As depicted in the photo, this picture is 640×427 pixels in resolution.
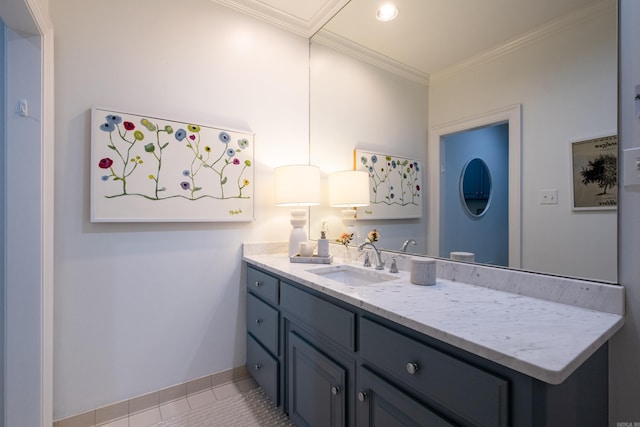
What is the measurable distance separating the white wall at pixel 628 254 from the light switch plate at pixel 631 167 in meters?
0.02

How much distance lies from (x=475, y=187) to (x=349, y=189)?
0.80m

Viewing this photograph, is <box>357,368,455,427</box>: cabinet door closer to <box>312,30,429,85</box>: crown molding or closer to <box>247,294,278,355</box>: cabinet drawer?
<box>247,294,278,355</box>: cabinet drawer

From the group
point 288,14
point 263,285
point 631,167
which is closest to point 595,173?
point 631,167

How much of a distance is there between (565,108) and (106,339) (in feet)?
7.71

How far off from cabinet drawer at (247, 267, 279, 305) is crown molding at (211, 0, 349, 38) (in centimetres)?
176

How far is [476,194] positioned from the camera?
1324 mm

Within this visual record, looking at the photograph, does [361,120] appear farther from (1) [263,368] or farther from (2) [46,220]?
(2) [46,220]

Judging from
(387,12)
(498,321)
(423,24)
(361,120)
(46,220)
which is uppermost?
(387,12)

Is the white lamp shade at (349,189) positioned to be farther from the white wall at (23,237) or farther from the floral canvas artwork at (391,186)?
the white wall at (23,237)

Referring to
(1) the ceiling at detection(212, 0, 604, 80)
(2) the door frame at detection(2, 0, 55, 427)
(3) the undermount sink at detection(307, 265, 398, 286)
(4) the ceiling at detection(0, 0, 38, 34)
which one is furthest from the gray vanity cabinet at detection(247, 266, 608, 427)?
(4) the ceiling at detection(0, 0, 38, 34)

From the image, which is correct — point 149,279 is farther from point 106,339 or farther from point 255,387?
point 255,387

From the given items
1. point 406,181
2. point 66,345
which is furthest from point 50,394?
point 406,181

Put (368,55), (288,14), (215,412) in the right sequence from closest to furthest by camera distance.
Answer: (215,412), (368,55), (288,14)

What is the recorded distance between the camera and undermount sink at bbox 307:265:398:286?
1.54 metres
